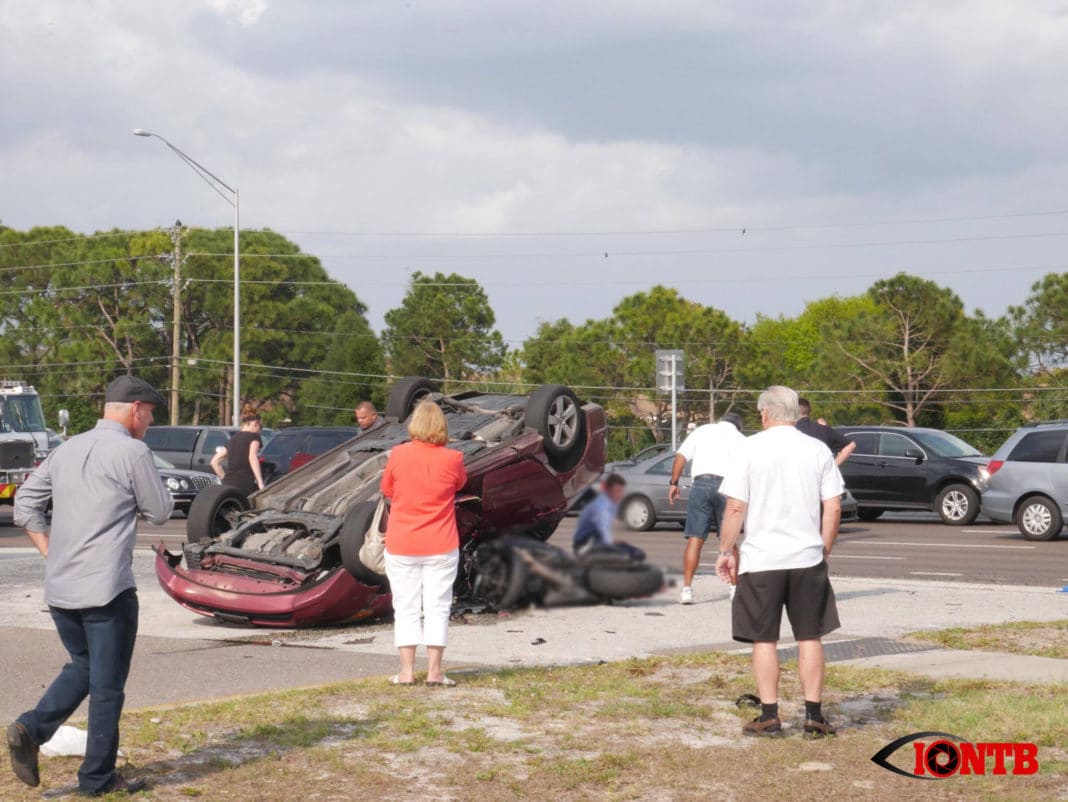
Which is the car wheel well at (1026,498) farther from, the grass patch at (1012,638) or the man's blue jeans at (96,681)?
the man's blue jeans at (96,681)

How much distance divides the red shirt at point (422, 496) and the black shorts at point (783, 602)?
206cm

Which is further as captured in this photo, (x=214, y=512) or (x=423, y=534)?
(x=214, y=512)

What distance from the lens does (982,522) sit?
27656mm

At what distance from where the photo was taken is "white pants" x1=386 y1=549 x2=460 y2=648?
880cm

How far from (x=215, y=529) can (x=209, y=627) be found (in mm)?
816

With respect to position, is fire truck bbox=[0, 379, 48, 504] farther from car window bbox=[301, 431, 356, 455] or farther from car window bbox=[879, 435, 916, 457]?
car window bbox=[879, 435, 916, 457]

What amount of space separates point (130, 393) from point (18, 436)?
2389 centimetres

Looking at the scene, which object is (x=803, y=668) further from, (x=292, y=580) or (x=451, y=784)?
(x=292, y=580)

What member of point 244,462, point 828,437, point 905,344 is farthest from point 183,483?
point 905,344

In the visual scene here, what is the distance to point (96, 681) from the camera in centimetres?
625

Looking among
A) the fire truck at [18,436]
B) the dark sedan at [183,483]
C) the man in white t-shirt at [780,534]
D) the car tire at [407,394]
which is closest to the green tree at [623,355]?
the man in white t-shirt at [780,534]

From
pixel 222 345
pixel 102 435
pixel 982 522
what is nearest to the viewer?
pixel 102 435

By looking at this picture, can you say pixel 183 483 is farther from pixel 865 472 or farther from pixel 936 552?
pixel 936 552

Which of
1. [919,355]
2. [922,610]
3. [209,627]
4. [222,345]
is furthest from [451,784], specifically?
[222,345]
